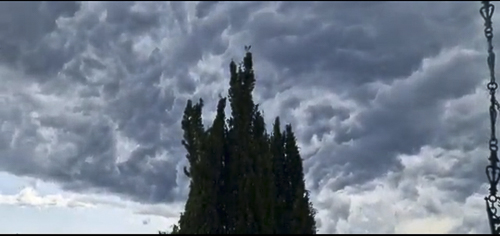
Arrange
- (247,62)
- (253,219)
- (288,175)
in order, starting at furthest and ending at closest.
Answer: (288,175) → (247,62) → (253,219)

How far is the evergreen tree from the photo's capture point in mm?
16562

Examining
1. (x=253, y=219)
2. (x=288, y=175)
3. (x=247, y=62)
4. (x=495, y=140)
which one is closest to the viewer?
(x=495, y=140)

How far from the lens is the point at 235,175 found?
700 inches

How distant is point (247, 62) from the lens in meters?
17.8

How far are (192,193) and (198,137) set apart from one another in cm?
167

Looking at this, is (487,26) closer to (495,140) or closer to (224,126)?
(495,140)

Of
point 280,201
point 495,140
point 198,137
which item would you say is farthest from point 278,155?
point 495,140

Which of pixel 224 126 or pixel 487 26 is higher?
pixel 487 26

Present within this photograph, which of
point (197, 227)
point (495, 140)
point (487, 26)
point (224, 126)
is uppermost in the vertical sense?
point (487, 26)

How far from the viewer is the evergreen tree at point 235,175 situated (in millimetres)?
16562

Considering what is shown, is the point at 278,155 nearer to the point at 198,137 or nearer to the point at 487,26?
the point at 198,137

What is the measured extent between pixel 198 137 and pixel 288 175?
177 inches

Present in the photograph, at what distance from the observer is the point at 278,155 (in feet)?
70.0

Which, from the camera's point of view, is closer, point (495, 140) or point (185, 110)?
point (495, 140)
